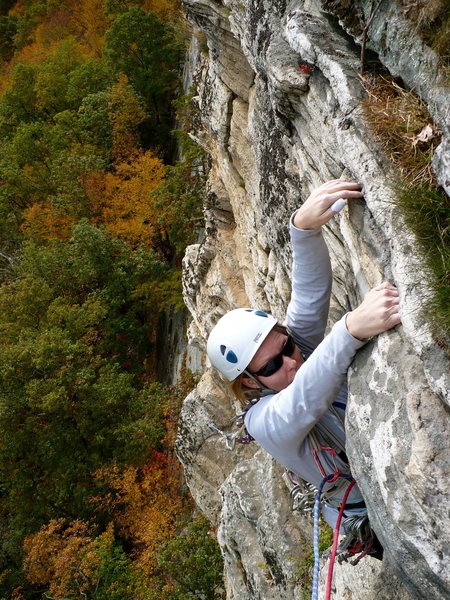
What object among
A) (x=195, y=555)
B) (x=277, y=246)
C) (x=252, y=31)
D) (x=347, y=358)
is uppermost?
(x=252, y=31)

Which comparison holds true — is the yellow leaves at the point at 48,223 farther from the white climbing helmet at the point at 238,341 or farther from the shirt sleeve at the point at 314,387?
the shirt sleeve at the point at 314,387

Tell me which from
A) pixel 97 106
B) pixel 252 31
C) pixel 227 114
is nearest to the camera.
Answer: pixel 252 31

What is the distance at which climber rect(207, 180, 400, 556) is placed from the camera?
2.93 metres

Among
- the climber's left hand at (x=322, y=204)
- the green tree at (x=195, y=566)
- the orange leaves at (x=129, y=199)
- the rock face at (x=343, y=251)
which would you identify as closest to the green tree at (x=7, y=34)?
the orange leaves at (x=129, y=199)

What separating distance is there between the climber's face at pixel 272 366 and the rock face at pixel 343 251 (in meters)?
0.50

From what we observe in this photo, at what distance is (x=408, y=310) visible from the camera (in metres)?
2.78

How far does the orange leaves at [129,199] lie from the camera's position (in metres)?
23.2

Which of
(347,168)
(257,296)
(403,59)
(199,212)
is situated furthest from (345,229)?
(199,212)

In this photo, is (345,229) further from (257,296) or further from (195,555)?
Answer: (195,555)

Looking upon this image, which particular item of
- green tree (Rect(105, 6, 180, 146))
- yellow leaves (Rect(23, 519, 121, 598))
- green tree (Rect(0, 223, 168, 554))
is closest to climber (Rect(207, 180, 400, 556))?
green tree (Rect(0, 223, 168, 554))

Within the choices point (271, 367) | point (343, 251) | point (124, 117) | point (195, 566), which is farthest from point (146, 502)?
point (124, 117)

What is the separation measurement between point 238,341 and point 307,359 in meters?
0.47

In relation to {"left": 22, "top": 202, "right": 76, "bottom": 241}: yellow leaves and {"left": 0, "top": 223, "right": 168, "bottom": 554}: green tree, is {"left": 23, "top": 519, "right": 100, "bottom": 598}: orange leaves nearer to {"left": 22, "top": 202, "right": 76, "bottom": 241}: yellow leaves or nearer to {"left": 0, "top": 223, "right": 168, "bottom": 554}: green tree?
{"left": 0, "top": 223, "right": 168, "bottom": 554}: green tree

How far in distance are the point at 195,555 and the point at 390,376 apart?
12536mm
